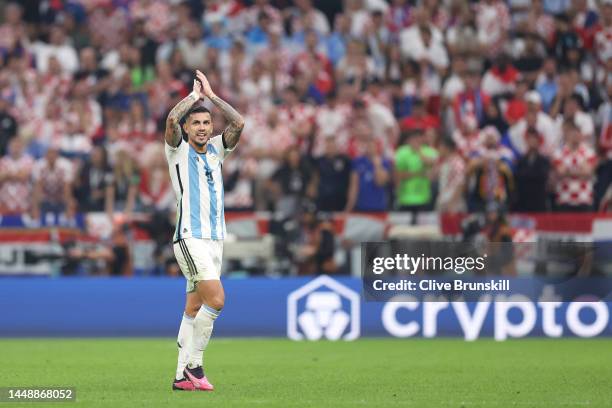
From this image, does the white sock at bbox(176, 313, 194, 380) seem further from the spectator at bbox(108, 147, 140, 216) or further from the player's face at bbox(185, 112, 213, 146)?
the spectator at bbox(108, 147, 140, 216)

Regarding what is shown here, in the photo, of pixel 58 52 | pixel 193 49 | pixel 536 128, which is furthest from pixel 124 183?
pixel 536 128

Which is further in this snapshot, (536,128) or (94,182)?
(94,182)

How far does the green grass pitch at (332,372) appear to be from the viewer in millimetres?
11070

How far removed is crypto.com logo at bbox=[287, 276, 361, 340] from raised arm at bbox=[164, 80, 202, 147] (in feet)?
24.5

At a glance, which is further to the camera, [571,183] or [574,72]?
[574,72]

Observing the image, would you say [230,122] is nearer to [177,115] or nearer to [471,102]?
[177,115]

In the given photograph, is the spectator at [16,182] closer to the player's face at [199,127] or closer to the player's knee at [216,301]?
the player's face at [199,127]

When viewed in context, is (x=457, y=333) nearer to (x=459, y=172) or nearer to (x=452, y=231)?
(x=452, y=231)

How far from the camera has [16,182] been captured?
22.0 metres

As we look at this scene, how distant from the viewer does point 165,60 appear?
24.6 metres

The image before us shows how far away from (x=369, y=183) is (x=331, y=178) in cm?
59

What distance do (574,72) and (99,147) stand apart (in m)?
7.78

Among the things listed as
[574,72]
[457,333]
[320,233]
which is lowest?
[457,333]

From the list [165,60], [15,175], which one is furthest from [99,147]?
[165,60]
